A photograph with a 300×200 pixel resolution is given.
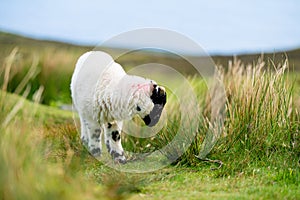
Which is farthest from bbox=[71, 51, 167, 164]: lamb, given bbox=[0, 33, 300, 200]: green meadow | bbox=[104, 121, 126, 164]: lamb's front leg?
bbox=[0, 33, 300, 200]: green meadow

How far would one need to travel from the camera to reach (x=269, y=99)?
5887 millimetres

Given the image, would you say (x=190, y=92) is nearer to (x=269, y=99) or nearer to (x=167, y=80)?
(x=269, y=99)

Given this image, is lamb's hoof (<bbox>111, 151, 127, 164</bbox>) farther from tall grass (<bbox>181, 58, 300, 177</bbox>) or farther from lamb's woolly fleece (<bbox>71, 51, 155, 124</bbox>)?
tall grass (<bbox>181, 58, 300, 177</bbox>)

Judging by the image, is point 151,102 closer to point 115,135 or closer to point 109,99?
point 109,99

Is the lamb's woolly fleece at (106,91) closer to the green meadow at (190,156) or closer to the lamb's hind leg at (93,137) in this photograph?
the lamb's hind leg at (93,137)

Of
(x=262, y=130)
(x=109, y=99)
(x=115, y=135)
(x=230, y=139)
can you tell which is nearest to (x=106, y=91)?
(x=109, y=99)

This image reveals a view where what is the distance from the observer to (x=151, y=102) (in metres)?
5.27

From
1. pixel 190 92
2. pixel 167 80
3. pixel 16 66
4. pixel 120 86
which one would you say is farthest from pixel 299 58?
pixel 120 86

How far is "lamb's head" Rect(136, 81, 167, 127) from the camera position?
17.1ft

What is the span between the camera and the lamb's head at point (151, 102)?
521 cm

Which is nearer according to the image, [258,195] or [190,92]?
[258,195]

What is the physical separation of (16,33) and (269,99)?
32.0 meters

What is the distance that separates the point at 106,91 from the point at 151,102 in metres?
0.70

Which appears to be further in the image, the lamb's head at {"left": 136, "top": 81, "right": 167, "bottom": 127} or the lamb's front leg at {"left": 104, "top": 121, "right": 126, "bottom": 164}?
the lamb's front leg at {"left": 104, "top": 121, "right": 126, "bottom": 164}
